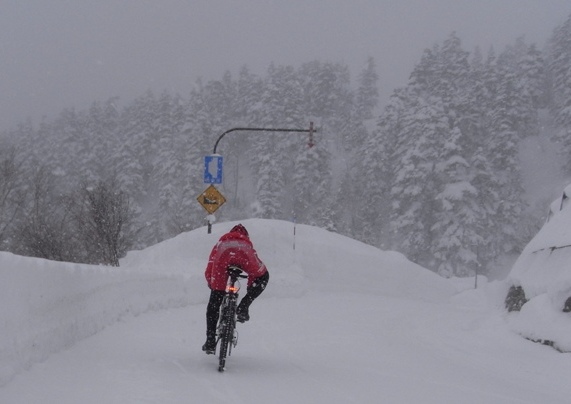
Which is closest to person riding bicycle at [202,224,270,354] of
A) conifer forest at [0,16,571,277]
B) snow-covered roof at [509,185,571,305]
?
snow-covered roof at [509,185,571,305]

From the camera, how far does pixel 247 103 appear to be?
284 ft

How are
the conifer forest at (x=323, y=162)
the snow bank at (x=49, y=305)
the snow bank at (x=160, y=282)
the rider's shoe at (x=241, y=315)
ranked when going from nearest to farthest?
1. the snow bank at (x=49, y=305)
2. the snow bank at (x=160, y=282)
3. the rider's shoe at (x=241, y=315)
4. the conifer forest at (x=323, y=162)

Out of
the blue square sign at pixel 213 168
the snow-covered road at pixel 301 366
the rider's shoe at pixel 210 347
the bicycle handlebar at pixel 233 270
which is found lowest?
the snow-covered road at pixel 301 366

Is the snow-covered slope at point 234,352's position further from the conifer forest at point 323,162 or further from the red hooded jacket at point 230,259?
the conifer forest at point 323,162

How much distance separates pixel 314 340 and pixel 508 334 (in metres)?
3.62

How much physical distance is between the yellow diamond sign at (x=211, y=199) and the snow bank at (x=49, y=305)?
1010cm

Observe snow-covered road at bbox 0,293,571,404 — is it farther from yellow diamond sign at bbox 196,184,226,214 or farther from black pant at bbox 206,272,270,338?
yellow diamond sign at bbox 196,184,226,214

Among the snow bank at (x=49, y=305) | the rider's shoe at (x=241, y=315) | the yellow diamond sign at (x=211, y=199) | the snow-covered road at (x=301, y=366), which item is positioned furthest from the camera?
the yellow diamond sign at (x=211, y=199)

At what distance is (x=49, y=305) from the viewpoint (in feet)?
21.1

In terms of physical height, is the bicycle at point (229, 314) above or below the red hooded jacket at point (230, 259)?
below

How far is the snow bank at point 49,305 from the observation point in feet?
17.7

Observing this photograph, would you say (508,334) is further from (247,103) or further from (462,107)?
(247,103)

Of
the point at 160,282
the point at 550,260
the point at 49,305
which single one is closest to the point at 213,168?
the point at 160,282


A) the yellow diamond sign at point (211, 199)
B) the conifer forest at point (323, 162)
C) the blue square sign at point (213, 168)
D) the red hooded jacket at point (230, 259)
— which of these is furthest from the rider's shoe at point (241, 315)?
the conifer forest at point (323, 162)
